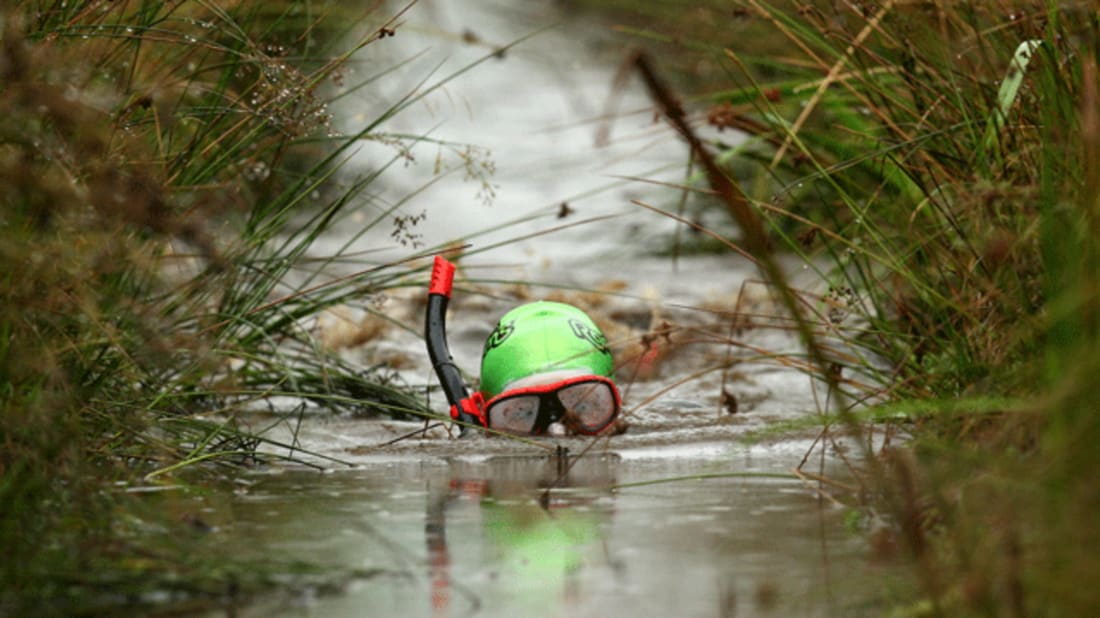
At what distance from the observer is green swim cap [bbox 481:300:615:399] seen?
3965 mm

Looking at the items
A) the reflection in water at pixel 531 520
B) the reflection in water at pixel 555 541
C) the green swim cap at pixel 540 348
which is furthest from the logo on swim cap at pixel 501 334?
the reflection in water at pixel 555 541

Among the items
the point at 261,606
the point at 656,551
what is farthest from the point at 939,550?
the point at 261,606

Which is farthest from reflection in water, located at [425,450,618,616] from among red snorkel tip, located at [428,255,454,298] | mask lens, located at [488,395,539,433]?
red snorkel tip, located at [428,255,454,298]

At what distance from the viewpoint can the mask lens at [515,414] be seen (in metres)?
3.94

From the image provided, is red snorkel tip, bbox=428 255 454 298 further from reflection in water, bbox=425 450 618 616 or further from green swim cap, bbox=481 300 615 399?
reflection in water, bbox=425 450 618 616

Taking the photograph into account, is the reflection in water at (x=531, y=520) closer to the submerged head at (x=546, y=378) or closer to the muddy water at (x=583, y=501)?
the muddy water at (x=583, y=501)

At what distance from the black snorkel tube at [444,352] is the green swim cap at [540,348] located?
0.24 ft

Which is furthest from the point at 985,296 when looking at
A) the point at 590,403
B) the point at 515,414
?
the point at 515,414

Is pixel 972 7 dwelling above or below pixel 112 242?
above

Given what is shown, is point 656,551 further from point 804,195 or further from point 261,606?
point 804,195

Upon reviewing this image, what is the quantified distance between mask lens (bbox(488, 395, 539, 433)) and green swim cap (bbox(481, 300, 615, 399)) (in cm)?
6

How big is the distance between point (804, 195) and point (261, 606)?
16.3 feet

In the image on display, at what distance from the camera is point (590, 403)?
3977 millimetres

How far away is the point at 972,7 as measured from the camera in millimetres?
3732
